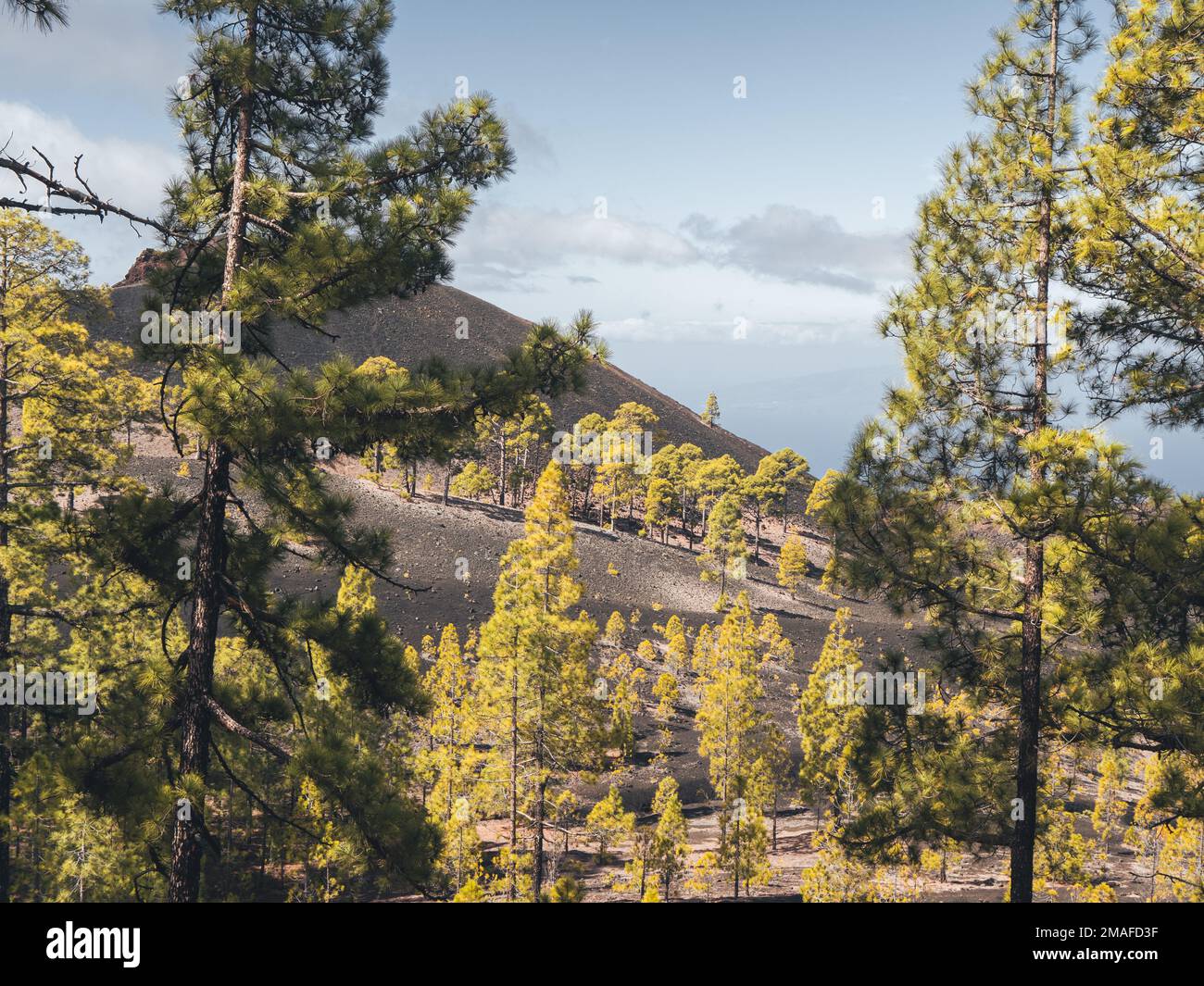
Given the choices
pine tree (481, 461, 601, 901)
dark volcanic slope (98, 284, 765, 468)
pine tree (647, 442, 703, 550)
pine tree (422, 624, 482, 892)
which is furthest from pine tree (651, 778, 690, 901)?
dark volcanic slope (98, 284, 765, 468)

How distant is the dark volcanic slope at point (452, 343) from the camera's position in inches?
3900

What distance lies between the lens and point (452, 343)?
372ft

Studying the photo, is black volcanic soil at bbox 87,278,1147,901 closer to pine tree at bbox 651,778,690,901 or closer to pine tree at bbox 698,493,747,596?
pine tree at bbox 698,493,747,596

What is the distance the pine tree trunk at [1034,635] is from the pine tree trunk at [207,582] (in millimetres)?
9173

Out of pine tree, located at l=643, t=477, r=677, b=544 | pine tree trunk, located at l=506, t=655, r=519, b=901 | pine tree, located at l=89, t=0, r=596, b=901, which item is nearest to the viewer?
pine tree, located at l=89, t=0, r=596, b=901

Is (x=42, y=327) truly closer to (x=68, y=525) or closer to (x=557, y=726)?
(x=68, y=525)

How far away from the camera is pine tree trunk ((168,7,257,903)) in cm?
750

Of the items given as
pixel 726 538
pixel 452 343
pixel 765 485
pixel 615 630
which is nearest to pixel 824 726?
pixel 615 630

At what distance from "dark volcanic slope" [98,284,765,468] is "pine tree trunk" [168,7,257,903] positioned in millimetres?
85755

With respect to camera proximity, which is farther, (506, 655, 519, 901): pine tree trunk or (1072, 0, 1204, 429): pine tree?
(506, 655, 519, 901): pine tree trunk

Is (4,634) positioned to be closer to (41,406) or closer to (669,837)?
(41,406)

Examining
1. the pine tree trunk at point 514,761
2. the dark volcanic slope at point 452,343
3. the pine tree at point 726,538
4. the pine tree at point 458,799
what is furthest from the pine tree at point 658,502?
the pine tree trunk at point 514,761

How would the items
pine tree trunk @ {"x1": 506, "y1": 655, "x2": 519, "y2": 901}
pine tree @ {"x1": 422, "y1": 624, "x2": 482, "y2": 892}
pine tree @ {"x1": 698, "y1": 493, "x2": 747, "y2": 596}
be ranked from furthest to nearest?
pine tree @ {"x1": 698, "y1": 493, "x2": 747, "y2": 596} → pine tree @ {"x1": 422, "y1": 624, "x2": 482, "y2": 892} → pine tree trunk @ {"x1": 506, "y1": 655, "x2": 519, "y2": 901}

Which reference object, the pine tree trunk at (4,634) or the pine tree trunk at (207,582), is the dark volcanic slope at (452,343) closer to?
the pine tree trunk at (4,634)
